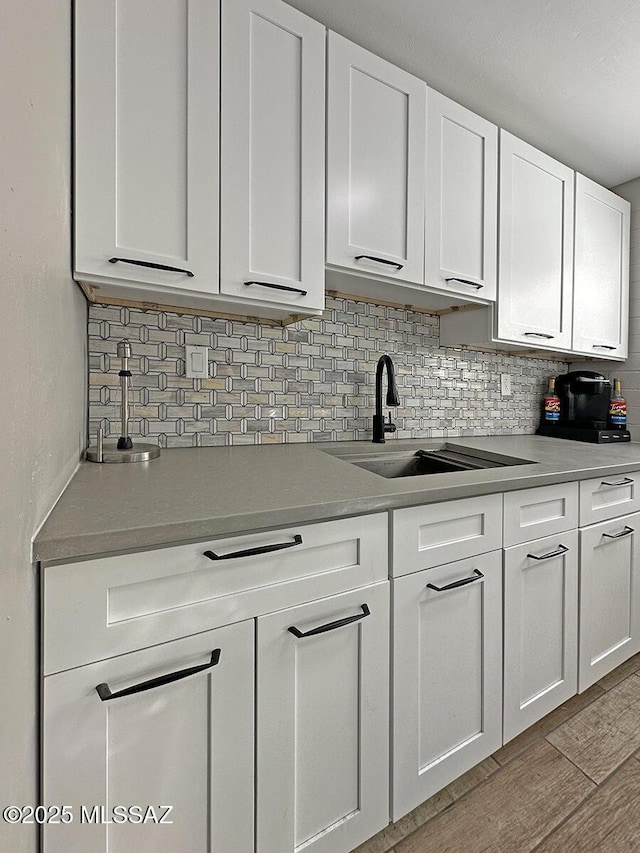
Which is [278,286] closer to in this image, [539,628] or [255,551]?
[255,551]

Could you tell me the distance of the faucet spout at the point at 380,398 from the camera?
1723 mm

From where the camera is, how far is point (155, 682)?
0.73 metres

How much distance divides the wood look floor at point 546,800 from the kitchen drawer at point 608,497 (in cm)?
71

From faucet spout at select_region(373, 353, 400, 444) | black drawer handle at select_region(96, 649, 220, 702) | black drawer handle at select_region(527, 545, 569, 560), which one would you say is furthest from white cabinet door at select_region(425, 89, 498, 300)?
black drawer handle at select_region(96, 649, 220, 702)

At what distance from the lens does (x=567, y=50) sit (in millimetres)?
1536

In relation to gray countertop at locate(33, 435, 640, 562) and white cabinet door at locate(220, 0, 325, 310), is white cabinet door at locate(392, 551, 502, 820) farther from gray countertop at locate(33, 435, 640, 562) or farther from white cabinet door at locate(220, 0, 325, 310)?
white cabinet door at locate(220, 0, 325, 310)

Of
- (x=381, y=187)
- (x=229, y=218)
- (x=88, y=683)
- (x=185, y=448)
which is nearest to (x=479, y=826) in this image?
(x=88, y=683)

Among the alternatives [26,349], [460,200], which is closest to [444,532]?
[26,349]

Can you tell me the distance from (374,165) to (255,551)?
1.35 meters

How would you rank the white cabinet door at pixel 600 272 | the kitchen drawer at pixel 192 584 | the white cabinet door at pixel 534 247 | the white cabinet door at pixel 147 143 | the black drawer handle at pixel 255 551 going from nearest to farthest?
the kitchen drawer at pixel 192 584 → the black drawer handle at pixel 255 551 → the white cabinet door at pixel 147 143 → the white cabinet door at pixel 534 247 → the white cabinet door at pixel 600 272

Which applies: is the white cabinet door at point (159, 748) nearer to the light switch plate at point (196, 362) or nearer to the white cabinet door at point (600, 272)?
the light switch plate at point (196, 362)

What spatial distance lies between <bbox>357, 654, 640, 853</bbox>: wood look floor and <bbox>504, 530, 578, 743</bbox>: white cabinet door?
112 millimetres

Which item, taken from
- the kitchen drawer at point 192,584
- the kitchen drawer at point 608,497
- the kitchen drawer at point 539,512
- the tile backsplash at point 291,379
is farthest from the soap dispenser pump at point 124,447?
the kitchen drawer at point 608,497

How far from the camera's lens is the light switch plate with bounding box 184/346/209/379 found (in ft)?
5.02
